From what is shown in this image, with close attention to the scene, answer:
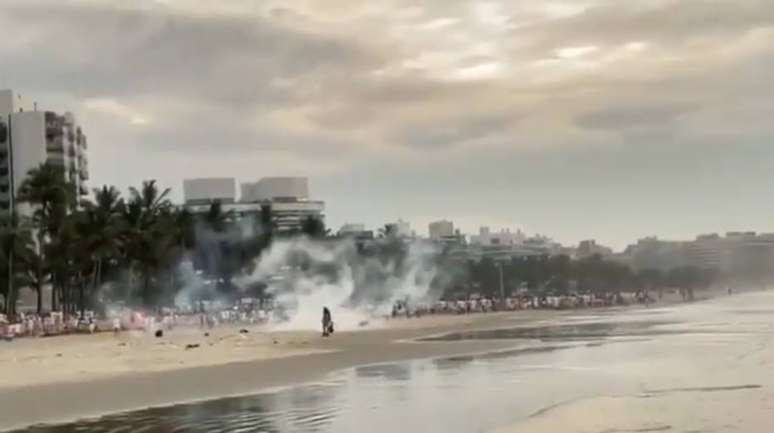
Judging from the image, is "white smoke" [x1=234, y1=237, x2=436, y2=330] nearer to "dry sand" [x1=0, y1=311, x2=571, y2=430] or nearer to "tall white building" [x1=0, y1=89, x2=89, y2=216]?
"dry sand" [x1=0, y1=311, x2=571, y2=430]

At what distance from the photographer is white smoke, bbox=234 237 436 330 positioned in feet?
256

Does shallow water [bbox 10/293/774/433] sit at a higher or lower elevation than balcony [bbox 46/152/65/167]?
lower

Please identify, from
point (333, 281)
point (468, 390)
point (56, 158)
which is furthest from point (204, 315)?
point (468, 390)

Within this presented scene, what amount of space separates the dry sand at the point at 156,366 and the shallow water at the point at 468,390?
5.80 ft

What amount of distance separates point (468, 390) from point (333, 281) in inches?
2803

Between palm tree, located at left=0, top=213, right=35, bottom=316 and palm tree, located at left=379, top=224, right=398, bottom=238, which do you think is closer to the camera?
palm tree, located at left=0, top=213, right=35, bottom=316

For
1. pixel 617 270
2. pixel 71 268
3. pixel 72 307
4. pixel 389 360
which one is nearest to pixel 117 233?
pixel 71 268

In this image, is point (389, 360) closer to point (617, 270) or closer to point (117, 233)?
point (117, 233)

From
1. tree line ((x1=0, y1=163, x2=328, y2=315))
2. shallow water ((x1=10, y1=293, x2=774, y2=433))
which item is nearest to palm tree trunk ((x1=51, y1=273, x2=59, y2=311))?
tree line ((x1=0, y1=163, x2=328, y2=315))

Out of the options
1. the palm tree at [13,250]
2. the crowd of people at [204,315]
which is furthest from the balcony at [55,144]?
the palm tree at [13,250]

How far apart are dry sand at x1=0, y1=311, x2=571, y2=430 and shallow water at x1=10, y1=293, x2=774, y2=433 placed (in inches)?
69.6

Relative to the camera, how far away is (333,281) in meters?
93.4

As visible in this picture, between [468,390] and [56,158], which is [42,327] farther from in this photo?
[56,158]

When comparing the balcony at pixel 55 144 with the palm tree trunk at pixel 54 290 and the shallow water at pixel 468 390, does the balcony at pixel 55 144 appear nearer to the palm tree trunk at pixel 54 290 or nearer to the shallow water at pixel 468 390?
→ the palm tree trunk at pixel 54 290
